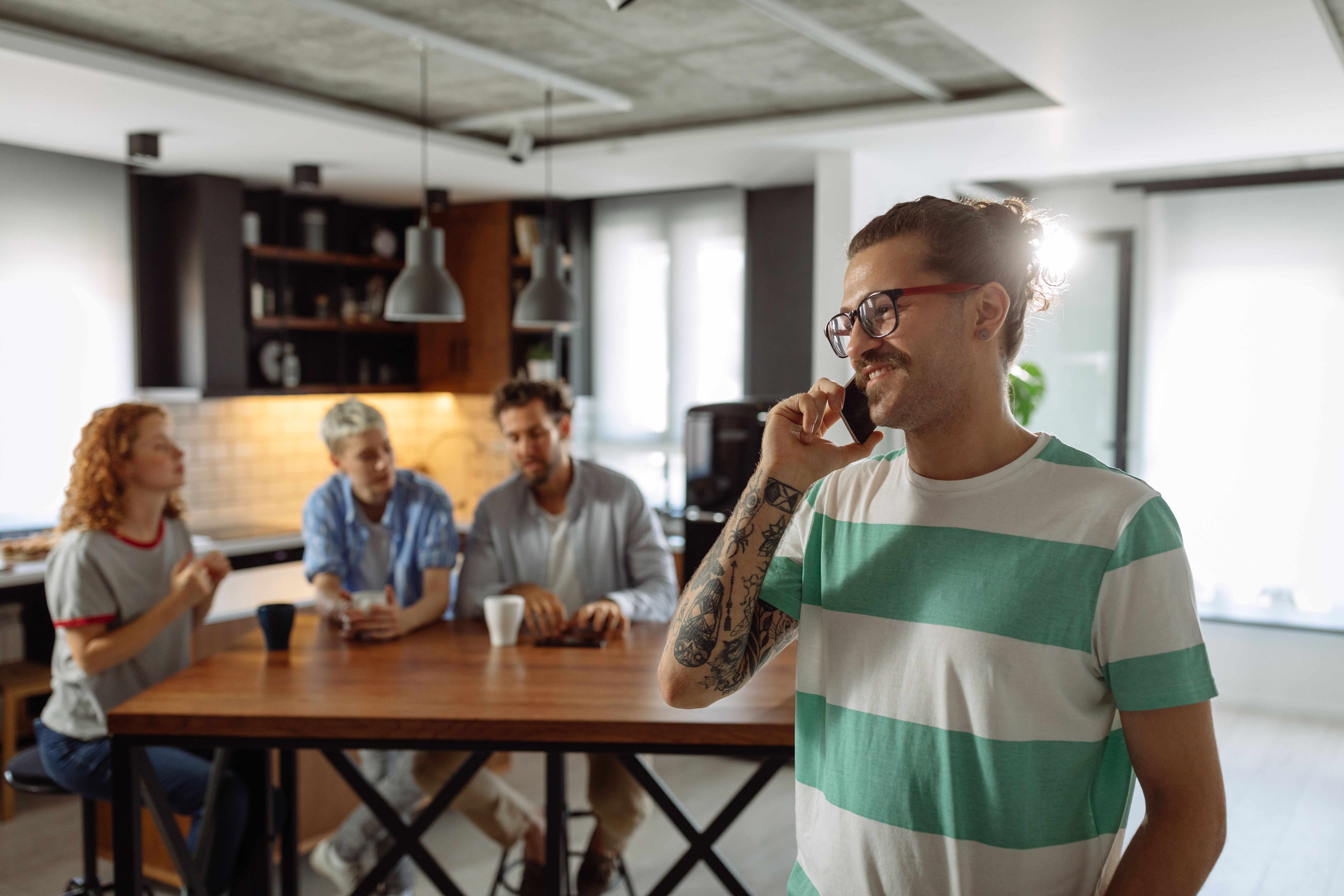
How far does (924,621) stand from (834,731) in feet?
0.61

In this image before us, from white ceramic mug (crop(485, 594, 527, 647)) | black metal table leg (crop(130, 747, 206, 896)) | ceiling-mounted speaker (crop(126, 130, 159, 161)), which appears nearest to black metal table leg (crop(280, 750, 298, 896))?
black metal table leg (crop(130, 747, 206, 896))

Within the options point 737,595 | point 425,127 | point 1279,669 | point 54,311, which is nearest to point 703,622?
point 737,595

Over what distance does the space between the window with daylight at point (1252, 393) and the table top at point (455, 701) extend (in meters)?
4.09

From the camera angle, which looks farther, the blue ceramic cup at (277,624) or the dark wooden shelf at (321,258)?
the dark wooden shelf at (321,258)

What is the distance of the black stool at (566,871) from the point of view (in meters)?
2.53

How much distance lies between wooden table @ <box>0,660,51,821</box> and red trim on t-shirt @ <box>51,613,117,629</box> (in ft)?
5.20

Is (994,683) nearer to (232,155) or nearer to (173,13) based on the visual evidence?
(173,13)

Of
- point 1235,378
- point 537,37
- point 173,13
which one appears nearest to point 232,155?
point 173,13

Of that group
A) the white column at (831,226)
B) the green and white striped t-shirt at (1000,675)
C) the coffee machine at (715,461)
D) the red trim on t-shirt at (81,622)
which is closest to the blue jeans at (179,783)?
the red trim on t-shirt at (81,622)

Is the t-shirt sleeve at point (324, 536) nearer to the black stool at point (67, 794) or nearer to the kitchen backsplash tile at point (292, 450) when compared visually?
the black stool at point (67, 794)

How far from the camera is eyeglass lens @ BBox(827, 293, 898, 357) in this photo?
3.93ft

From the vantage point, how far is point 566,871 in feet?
8.59

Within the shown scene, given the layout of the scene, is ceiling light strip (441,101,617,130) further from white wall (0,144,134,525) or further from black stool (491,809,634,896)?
black stool (491,809,634,896)

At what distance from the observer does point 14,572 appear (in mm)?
4020
